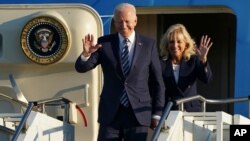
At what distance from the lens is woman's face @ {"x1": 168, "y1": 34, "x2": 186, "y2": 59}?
21.4 ft

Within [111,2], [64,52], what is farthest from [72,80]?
[111,2]

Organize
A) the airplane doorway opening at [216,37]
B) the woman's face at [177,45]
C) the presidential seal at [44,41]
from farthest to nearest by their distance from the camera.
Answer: the airplane doorway opening at [216,37]
the presidential seal at [44,41]
the woman's face at [177,45]

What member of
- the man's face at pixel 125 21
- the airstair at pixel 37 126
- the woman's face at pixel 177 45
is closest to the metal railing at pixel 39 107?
the airstair at pixel 37 126

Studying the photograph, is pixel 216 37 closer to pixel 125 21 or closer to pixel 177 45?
pixel 177 45

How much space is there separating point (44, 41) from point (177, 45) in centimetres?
177

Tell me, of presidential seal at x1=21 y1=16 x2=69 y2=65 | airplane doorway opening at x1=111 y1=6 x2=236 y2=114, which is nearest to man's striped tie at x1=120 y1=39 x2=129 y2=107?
presidential seal at x1=21 y1=16 x2=69 y2=65

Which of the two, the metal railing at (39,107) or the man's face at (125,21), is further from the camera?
the metal railing at (39,107)

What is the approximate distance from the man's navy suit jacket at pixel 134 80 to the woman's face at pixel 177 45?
313 mm

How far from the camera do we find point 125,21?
6.00 m

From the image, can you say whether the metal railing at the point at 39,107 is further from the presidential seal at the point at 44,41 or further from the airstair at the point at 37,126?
the presidential seal at the point at 44,41

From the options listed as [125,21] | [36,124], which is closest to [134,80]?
[125,21]

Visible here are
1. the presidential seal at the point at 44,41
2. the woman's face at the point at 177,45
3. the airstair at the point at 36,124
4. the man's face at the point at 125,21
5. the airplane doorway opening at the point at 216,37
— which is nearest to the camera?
the man's face at the point at 125,21

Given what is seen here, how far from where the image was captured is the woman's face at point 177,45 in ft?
21.4

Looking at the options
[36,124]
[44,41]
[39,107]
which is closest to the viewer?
[36,124]
